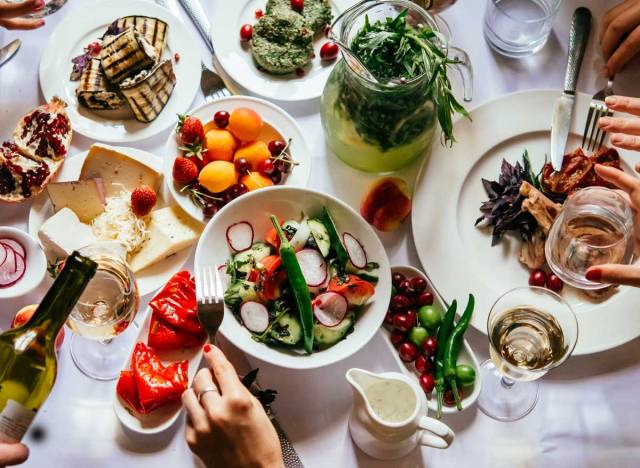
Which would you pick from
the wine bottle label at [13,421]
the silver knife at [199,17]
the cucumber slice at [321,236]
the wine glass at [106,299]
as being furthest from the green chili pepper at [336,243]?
the wine bottle label at [13,421]

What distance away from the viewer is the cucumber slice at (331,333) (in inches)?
56.4

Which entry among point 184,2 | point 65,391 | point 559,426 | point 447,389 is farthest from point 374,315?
point 184,2

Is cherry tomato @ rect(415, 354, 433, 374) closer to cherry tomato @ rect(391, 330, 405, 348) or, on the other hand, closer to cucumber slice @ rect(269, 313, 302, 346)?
Answer: cherry tomato @ rect(391, 330, 405, 348)

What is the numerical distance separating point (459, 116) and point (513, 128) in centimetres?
13

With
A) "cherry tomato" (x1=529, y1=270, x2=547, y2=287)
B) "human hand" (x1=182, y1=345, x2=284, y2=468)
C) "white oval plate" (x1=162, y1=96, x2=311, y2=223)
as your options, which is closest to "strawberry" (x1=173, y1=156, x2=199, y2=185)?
"white oval plate" (x1=162, y1=96, x2=311, y2=223)

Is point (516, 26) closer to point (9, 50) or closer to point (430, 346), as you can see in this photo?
point (430, 346)

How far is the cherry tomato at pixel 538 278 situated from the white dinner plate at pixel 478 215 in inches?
0.7

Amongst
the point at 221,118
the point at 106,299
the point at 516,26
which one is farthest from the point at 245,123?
the point at 516,26

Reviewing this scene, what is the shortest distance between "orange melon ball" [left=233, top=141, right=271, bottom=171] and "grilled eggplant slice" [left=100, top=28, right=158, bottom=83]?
30cm

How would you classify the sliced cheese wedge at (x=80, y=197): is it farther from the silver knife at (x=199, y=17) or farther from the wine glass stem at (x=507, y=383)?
the wine glass stem at (x=507, y=383)

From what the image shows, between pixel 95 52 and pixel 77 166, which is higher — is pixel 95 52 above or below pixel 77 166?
above

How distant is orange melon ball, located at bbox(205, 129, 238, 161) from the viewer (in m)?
1.57

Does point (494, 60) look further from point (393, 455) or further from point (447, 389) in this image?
point (393, 455)

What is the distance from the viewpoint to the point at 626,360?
155cm
